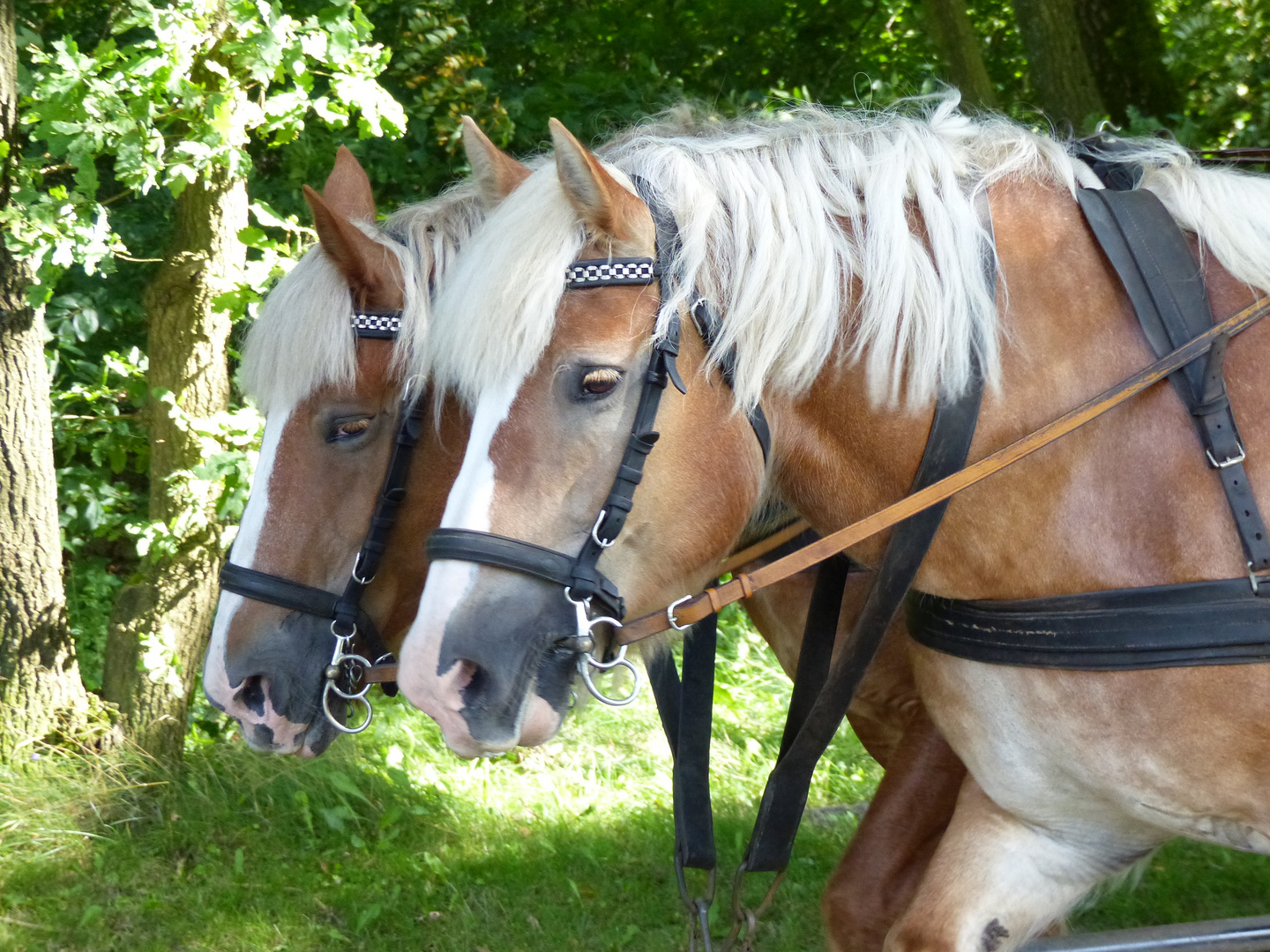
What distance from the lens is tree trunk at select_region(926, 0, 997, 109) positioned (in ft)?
18.0

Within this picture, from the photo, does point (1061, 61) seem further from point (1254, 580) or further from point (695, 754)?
point (1254, 580)

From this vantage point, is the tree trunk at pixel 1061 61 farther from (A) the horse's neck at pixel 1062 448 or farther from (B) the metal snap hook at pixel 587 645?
(B) the metal snap hook at pixel 587 645

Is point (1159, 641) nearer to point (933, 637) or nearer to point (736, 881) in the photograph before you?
point (933, 637)

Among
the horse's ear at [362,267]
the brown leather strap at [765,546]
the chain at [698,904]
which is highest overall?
the horse's ear at [362,267]

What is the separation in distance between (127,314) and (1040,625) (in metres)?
4.00

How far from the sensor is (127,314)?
4.64m

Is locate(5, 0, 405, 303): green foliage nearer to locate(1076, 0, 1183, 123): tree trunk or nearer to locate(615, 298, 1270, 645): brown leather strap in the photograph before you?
locate(615, 298, 1270, 645): brown leather strap

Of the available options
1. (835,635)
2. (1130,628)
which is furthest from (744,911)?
(1130,628)

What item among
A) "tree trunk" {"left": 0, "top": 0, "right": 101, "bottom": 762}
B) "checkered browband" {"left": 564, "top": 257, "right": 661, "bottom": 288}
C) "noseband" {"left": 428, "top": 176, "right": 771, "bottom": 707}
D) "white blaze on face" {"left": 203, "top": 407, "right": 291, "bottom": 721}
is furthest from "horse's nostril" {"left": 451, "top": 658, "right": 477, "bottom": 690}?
"tree trunk" {"left": 0, "top": 0, "right": 101, "bottom": 762}

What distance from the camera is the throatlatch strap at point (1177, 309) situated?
1.71m

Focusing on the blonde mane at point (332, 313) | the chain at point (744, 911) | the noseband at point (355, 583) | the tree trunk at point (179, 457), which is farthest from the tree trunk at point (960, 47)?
the chain at point (744, 911)

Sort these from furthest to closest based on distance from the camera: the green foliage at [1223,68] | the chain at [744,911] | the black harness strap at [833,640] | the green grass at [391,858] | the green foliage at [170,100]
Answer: the green foliage at [1223,68] → the green grass at [391,858] → the green foliage at [170,100] → the chain at [744,911] → the black harness strap at [833,640]

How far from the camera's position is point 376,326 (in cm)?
241

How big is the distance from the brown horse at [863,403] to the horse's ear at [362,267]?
621 millimetres
